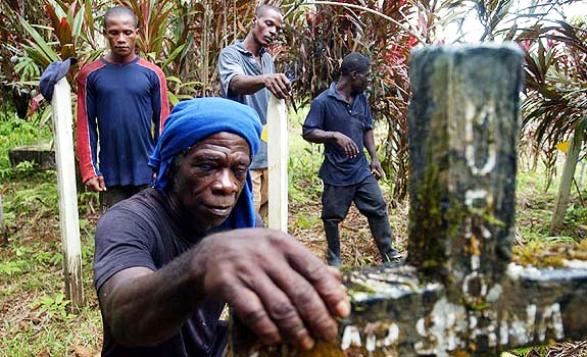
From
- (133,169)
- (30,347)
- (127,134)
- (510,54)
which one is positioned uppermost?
(510,54)

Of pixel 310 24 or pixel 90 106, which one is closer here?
pixel 90 106

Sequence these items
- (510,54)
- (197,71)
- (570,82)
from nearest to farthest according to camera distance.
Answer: (510,54)
(570,82)
(197,71)

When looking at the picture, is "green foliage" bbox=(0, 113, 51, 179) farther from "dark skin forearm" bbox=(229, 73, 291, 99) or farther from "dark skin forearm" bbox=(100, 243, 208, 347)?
"dark skin forearm" bbox=(100, 243, 208, 347)

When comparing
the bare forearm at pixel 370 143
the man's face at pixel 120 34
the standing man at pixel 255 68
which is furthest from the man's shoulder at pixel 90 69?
the bare forearm at pixel 370 143

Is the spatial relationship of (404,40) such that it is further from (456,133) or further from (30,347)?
(456,133)

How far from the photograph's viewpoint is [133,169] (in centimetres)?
327

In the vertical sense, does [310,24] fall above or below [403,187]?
above

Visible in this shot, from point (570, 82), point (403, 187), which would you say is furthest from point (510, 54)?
point (403, 187)

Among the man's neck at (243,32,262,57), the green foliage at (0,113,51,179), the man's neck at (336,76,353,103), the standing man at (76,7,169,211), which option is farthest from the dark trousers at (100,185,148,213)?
the green foliage at (0,113,51,179)

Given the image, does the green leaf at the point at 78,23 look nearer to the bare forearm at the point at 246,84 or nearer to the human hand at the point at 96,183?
the human hand at the point at 96,183

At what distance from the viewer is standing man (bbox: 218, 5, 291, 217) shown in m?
3.32

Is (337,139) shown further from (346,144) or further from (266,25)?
(266,25)

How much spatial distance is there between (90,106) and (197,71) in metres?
1.67

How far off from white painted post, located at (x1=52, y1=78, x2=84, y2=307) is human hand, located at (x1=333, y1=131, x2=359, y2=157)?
5.69ft
